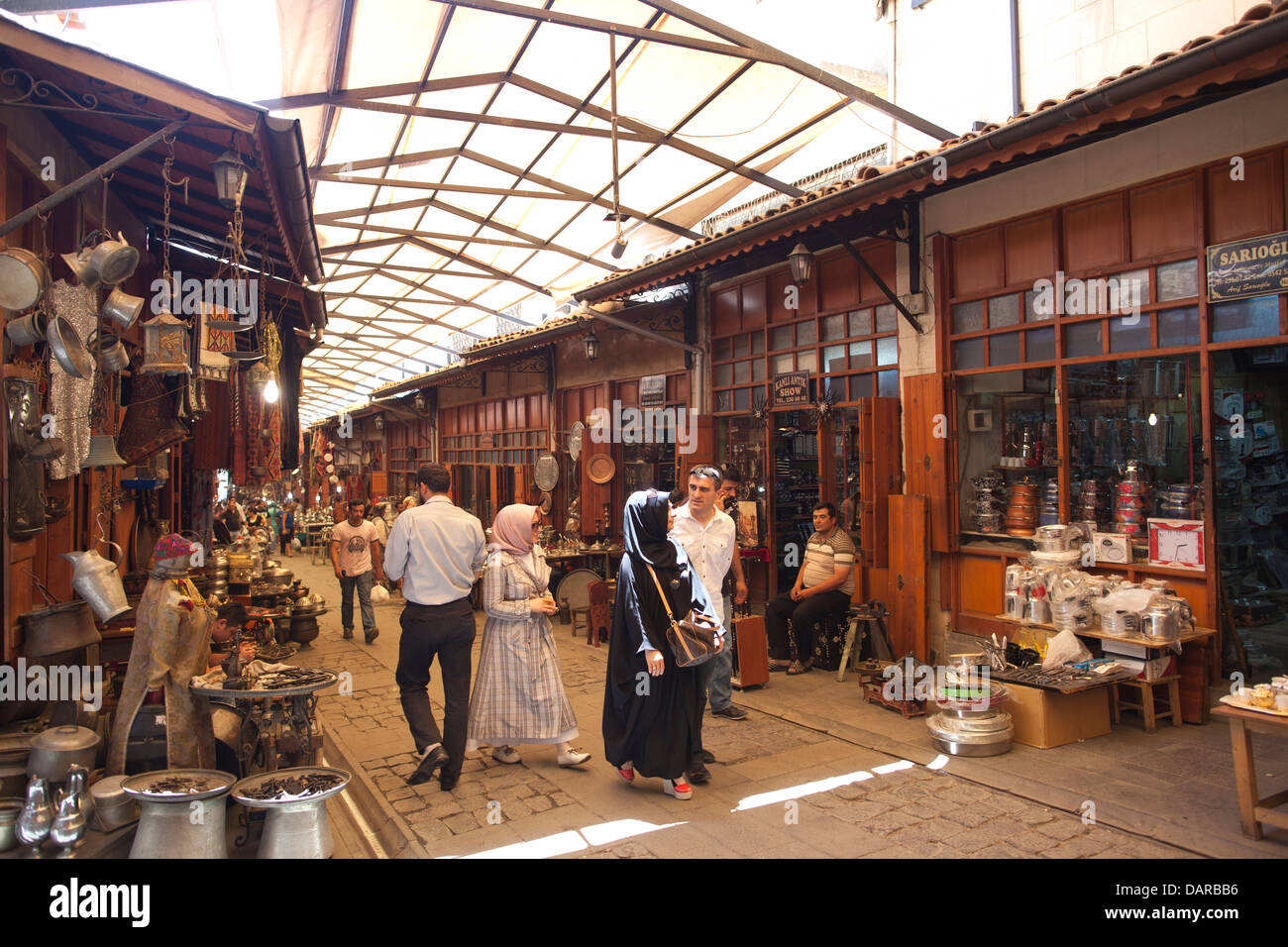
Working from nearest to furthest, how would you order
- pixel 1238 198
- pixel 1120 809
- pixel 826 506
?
1. pixel 1120 809
2. pixel 1238 198
3. pixel 826 506

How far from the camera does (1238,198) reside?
5297 millimetres

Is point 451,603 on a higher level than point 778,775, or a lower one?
higher

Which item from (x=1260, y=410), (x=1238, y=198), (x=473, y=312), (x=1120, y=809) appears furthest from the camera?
(x=473, y=312)

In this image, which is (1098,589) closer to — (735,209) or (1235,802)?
(1235,802)

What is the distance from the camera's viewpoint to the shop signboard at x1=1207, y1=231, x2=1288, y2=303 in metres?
5.09

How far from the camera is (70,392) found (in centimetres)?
463

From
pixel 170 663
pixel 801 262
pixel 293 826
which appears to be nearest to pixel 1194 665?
pixel 801 262

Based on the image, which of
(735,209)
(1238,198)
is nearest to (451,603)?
(1238,198)

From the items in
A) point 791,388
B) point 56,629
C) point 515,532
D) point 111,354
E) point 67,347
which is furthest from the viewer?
point 791,388

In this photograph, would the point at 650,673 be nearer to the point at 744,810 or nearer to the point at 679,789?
the point at 679,789

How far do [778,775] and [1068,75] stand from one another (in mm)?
6177

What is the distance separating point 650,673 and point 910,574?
3.50 metres

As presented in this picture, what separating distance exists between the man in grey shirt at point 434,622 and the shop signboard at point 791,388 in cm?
485

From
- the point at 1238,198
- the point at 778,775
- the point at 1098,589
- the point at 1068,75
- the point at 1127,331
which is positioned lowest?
the point at 778,775
